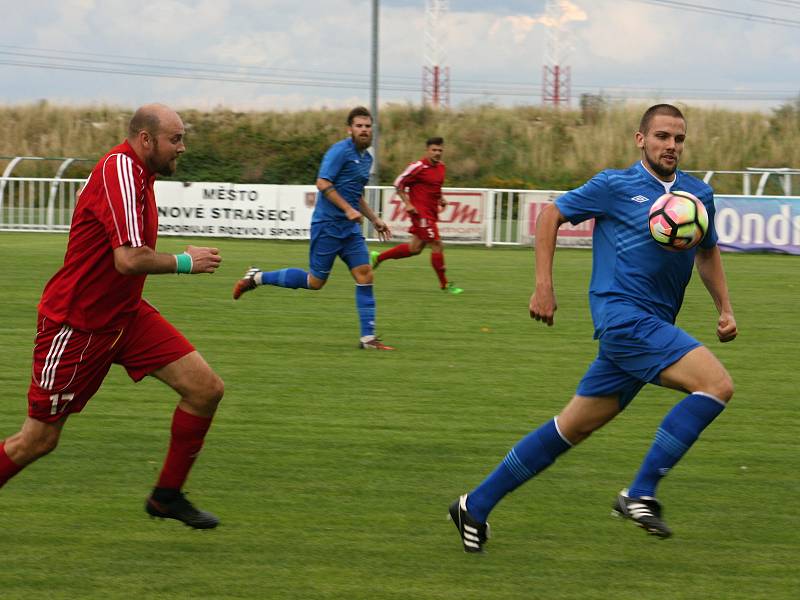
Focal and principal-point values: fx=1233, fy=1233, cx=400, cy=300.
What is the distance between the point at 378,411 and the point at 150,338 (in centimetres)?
302

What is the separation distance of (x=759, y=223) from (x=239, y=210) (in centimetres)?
1045

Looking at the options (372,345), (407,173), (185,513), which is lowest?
(372,345)

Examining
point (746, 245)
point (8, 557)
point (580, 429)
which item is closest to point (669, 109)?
point (580, 429)

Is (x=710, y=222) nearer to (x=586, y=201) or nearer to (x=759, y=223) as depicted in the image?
(x=586, y=201)

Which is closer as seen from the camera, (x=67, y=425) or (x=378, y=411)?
(x=67, y=425)

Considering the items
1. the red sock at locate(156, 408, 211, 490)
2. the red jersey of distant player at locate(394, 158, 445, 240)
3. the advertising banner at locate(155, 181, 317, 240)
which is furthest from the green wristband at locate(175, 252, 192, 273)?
the advertising banner at locate(155, 181, 317, 240)

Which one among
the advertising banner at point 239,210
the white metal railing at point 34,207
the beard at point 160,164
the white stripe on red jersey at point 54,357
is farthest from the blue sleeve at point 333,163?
the white metal railing at point 34,207

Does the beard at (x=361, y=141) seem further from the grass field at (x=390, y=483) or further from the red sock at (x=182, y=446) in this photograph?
the red sock at (x=182, y=446)

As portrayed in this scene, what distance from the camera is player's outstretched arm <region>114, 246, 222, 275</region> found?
186 inches

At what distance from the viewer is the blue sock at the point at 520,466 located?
5078 mm

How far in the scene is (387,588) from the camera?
456cm

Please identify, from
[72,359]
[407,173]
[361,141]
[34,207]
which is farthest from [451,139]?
[72,359]

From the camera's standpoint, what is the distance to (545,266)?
502 centimetres

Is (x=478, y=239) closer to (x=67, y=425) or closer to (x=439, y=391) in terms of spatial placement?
(x=439, y=391)
